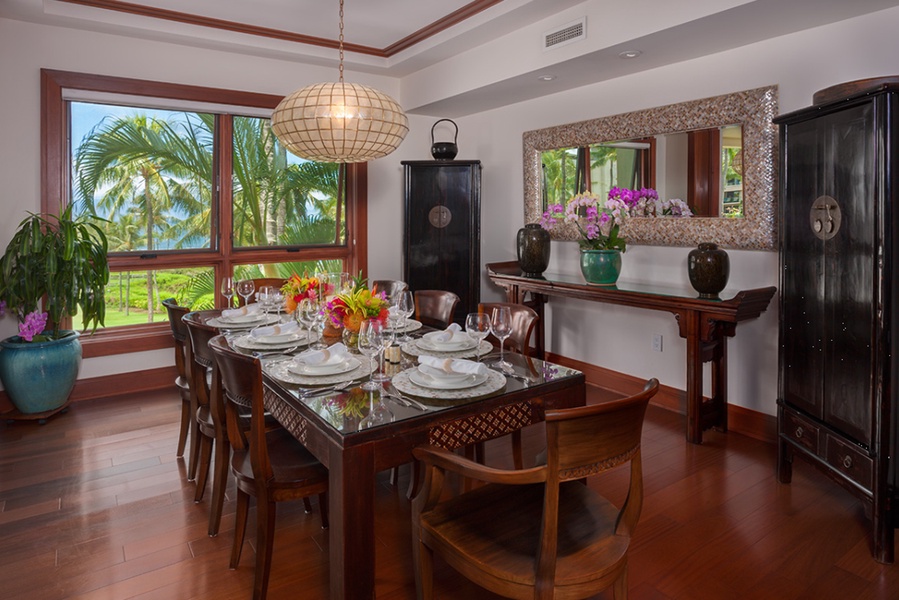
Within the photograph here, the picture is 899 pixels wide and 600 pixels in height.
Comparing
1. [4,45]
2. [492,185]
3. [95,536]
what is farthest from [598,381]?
[4,45]

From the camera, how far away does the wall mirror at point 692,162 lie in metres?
3.30

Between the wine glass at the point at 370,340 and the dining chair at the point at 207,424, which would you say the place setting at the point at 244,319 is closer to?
the dining chair at the point at 207,424

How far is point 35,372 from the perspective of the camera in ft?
11.9

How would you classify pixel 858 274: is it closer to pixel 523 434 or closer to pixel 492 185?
pixel 523 434

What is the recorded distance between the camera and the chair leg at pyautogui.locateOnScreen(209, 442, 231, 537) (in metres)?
2.30

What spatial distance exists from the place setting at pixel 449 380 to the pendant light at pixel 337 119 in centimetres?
134

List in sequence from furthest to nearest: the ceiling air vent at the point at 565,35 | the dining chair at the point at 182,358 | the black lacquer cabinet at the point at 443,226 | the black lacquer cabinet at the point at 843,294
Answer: the black lacquer cabinet at the point at 443,226 → the ceiling air vent at the point at 565,35 → the dining chair at the point at 182,358 → the black lacquer cabinet at the point at 843,294

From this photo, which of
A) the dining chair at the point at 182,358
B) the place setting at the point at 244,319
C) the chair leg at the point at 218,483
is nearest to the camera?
the chair leg at the point at 218,483

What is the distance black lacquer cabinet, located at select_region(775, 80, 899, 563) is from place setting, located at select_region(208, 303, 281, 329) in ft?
8.49

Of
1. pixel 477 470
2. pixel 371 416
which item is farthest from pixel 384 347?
pixel 477 470

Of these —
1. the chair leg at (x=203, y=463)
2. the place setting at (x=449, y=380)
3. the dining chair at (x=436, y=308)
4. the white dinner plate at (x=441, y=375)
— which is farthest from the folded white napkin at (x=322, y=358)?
the dining chair at (x=436, y=308)

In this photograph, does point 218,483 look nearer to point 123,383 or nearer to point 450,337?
point 450,337

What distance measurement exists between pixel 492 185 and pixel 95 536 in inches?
160

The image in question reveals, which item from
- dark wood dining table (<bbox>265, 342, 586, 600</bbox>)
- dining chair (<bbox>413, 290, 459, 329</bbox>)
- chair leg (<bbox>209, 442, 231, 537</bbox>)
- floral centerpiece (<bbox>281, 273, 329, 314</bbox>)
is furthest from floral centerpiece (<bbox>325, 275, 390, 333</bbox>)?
dining chair (<bbox>413, 290, 459, 329</bbox>)
